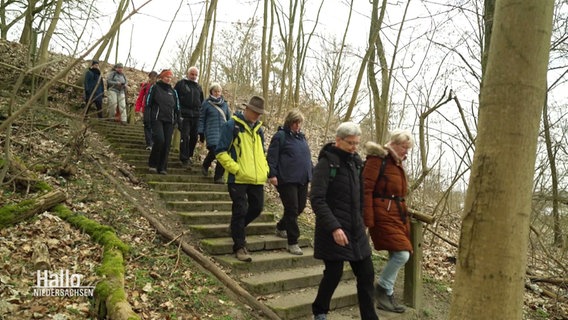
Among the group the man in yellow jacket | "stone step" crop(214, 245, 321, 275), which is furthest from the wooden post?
the man in yellow jacket

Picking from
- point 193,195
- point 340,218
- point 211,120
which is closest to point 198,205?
point 193,195

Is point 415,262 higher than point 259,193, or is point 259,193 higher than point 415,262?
point 259,193

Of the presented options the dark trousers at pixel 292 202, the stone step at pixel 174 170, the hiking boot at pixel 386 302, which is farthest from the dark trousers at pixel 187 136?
the hiking boot at pixel 386 302

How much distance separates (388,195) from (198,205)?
130 inches

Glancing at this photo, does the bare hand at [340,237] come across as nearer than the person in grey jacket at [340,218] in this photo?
Yes

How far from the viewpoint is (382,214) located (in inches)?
170

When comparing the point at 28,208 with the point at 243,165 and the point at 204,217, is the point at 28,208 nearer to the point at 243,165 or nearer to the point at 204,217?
the point at 204,217

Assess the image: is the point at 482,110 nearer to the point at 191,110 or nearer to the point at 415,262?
the point at 415,262

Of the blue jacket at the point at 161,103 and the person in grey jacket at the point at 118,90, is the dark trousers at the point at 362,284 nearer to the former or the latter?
the blue jacket at the point at 161,103

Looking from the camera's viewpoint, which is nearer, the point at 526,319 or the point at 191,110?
the point at 526,319

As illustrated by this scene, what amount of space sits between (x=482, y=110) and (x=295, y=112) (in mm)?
3767

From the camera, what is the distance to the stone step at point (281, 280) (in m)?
4.62

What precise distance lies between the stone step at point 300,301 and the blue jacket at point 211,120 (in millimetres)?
3320

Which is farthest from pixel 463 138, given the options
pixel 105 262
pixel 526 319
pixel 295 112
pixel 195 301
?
pixel 105 262
